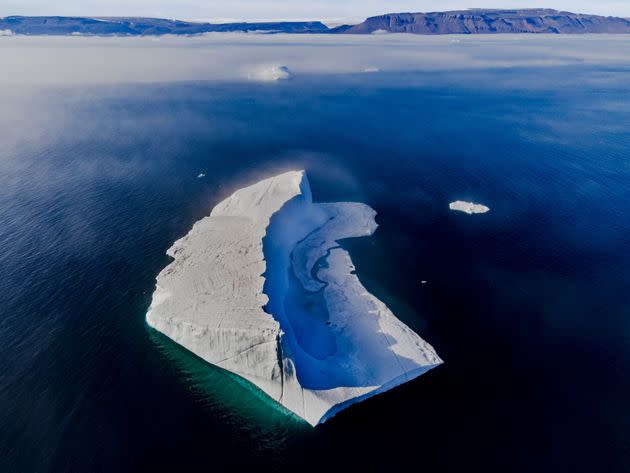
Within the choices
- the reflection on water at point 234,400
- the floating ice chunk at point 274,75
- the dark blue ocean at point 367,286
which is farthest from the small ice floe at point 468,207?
the floating ice chunk at point 274,75

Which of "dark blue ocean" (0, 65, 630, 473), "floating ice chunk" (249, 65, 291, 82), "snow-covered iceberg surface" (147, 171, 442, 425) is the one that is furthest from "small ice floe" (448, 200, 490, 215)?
"floating ice chunk" (249, 65, 291, 82)

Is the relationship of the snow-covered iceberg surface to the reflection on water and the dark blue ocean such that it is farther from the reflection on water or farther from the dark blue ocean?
the dark blue ocean

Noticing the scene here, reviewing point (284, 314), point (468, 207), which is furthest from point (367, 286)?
point (468, 207)

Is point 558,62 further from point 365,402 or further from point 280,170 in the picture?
point 365,402

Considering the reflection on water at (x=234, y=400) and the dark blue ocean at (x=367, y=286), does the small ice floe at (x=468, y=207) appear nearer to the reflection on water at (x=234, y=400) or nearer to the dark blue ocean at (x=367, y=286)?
the dark blue ocean at (x=367, y=286)

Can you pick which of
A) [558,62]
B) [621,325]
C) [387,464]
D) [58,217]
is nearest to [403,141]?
[621,325]

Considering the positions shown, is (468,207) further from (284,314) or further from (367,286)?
(284,314)
